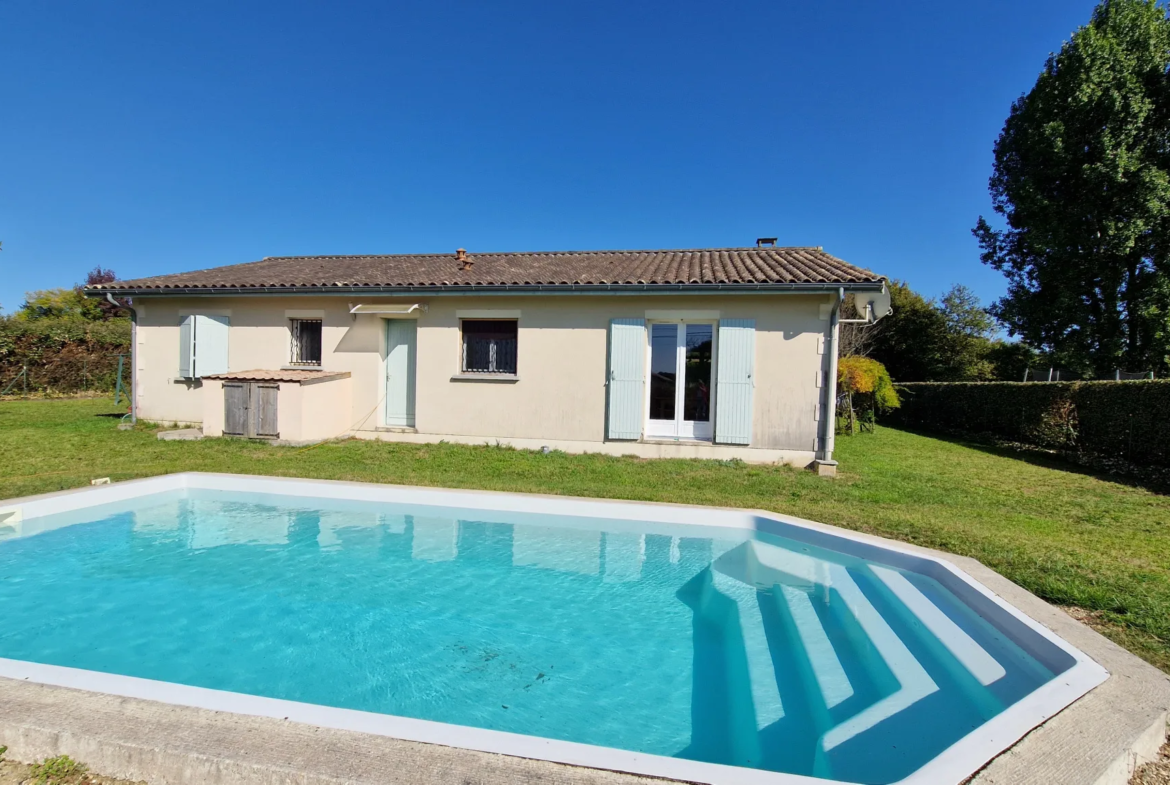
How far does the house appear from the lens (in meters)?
9.84

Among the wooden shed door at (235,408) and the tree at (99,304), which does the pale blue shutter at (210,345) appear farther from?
the tree at (99,304)

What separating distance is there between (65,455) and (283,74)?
387 inches

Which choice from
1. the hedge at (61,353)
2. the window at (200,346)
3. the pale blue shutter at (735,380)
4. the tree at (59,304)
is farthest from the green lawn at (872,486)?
the tree at (59,304)

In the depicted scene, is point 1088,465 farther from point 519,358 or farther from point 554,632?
point 554,632

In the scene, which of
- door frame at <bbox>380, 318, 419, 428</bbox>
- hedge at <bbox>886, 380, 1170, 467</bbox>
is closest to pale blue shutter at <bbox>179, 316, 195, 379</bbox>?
door frame at <bbox>380, 318, 419, 428</bbox>

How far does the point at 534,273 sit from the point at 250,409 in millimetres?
6825

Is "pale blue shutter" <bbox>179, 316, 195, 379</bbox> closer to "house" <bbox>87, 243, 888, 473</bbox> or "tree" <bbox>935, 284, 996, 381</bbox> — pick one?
"house" <bbox>87, 243, 888, 473</bbox>

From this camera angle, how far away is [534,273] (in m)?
12.0

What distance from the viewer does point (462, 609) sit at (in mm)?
4344

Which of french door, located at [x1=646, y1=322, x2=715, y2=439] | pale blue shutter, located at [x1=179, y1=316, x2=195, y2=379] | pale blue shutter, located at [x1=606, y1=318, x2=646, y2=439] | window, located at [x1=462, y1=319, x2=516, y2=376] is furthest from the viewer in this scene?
pale blue shutter, located at [x1=179, y1=316, x2=195, y2=379]

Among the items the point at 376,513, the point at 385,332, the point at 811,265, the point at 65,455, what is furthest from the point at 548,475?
the point at 65,455

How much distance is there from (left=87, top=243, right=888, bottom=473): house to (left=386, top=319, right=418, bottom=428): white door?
33 mm

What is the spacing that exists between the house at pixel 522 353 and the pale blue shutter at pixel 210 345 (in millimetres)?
30

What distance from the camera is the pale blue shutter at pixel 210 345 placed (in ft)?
38.6
